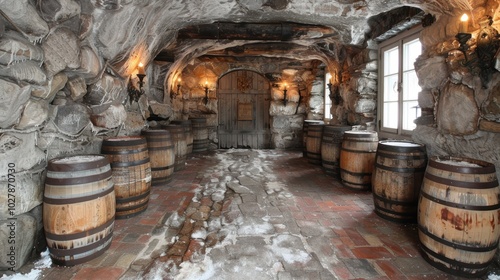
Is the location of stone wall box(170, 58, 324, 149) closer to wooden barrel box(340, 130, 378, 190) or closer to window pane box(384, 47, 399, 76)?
window pane box(384, 47, 399, 76)

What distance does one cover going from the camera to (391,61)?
392cm

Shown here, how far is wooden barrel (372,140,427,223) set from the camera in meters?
2.38

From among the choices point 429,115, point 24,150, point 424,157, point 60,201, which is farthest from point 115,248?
point 429,115

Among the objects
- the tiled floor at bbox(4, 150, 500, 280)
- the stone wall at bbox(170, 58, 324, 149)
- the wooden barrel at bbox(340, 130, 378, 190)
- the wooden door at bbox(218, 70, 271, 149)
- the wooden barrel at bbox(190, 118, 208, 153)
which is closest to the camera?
the tiled floor at bbox(4, 150, 500, 280)

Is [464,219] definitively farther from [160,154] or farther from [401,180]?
[160,154]

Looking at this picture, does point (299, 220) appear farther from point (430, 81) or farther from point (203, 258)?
point (430, 81)

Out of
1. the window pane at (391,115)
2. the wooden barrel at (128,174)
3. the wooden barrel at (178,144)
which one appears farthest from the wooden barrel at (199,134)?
the window pane at (391,115)

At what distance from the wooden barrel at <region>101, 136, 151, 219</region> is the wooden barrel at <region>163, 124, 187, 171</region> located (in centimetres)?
172

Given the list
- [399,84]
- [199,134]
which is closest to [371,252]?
[399,84]

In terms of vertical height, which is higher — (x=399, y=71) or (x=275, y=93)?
(x=275, y=93)

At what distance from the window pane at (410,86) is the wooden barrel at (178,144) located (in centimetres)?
347

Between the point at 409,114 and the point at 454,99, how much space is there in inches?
45.4

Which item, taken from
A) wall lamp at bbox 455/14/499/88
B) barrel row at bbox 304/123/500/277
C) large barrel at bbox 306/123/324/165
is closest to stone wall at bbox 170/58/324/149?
large barrel at bbox 306/123/324/165

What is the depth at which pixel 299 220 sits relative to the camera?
8.27 feet
